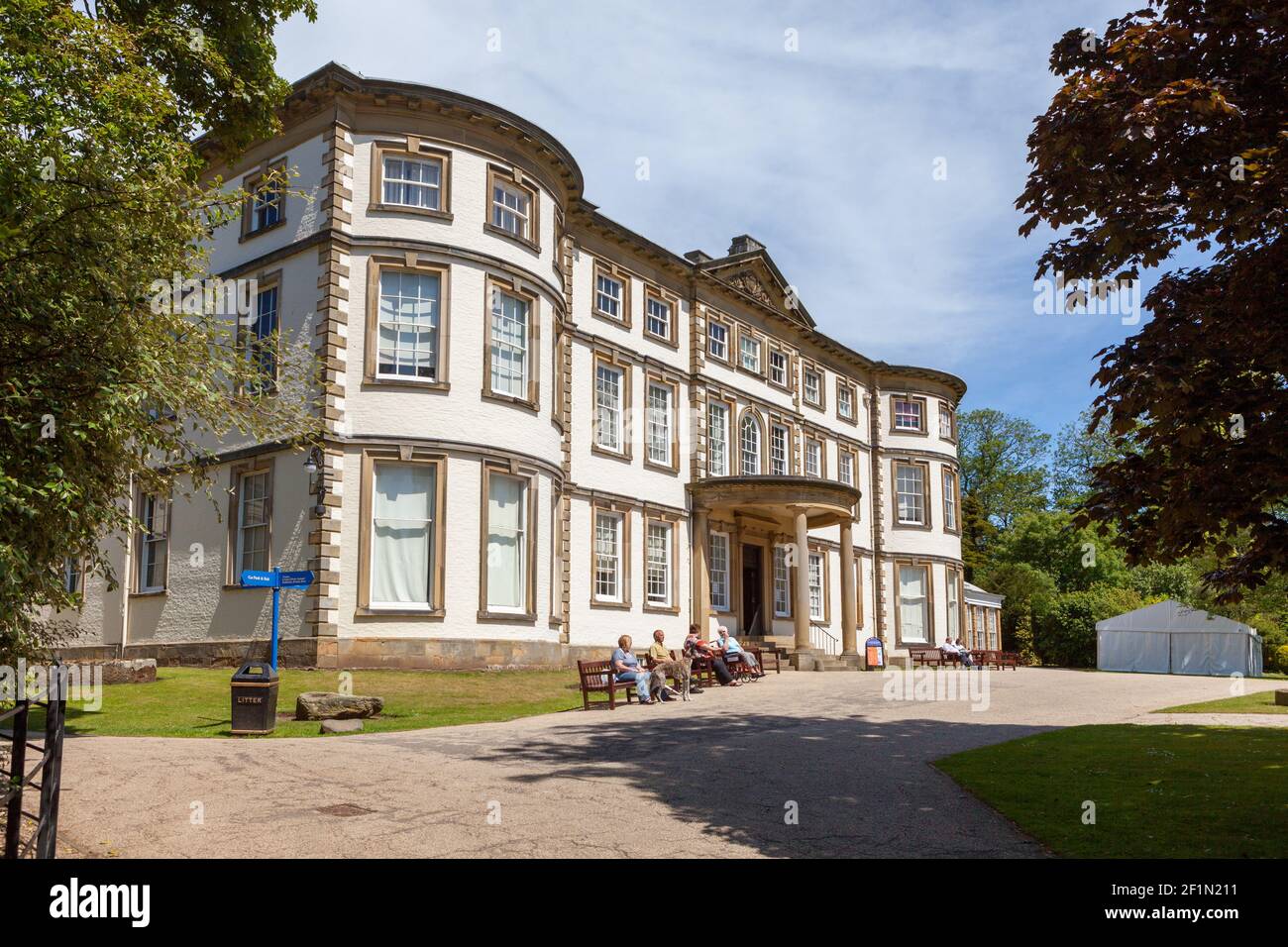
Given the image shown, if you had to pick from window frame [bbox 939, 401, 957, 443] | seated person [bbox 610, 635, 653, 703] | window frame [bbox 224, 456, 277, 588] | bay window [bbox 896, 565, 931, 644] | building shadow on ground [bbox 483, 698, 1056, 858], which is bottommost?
building shadow on ground [bbox 483, 698, 1056, 858]

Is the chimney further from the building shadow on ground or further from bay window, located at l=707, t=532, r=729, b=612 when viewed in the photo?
the building shadow on ground

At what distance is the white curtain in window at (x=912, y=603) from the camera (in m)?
43.2

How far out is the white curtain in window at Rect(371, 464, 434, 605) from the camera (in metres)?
22.0

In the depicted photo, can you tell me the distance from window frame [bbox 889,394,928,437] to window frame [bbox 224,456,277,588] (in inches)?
1117

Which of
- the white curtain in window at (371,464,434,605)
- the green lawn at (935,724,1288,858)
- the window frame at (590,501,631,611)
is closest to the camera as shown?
the green lawn at (935,724,1288,858)

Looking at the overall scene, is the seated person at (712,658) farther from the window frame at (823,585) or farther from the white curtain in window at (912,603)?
the white curtain in window at (912,603)

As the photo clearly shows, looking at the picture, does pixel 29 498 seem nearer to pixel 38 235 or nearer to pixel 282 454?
pixel 38 235

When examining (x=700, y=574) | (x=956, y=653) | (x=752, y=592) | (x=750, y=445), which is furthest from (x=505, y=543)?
(x=956, y=653)

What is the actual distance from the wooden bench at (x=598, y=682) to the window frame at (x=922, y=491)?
1044 inches

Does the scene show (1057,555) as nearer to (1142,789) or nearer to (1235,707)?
(1235,707)

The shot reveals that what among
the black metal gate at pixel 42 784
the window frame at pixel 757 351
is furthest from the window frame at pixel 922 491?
the black metal gate at pixel 42 784

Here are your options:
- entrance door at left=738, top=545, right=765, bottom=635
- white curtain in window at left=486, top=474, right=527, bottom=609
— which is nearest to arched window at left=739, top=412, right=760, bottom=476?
entrance door at left=738, top=545, right=765, bottom=635

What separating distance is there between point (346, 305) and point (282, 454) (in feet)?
11.1

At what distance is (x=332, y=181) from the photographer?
73.9ft
